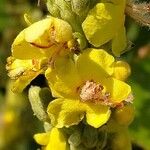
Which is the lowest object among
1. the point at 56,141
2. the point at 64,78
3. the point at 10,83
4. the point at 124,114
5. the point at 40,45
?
the point at 10,83

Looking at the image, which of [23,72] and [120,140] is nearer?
[23,72]

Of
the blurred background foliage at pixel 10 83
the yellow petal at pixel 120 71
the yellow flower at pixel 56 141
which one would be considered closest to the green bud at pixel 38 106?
the yellow flower at pixel 56 141

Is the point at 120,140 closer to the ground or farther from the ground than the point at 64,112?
closer to the ground

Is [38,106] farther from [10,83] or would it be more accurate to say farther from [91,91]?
[10,83]

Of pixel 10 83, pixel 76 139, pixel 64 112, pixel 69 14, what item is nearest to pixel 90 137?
pixel 76 139

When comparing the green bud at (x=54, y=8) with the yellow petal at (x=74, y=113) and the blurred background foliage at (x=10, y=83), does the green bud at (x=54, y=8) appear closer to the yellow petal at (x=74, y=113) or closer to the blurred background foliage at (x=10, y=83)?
the yellow petal at (x=74, y=113)

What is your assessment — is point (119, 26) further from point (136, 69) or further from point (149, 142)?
point (136, 69)
